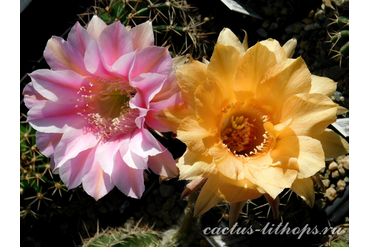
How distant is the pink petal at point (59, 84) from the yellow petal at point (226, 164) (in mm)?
387

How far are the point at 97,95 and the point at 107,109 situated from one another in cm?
6

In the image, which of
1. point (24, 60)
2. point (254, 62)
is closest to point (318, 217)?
point (254, 62)

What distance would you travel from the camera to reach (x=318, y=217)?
137 centimetres

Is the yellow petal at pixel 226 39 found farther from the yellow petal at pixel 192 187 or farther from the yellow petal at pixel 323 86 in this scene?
the yellow petal at pixel 192 187

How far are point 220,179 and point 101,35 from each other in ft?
1.40

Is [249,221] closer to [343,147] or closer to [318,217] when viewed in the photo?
[318,217]

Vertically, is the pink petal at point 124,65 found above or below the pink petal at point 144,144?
above

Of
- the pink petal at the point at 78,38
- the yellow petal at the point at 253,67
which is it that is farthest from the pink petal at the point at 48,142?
the yellow petal at the point at 253,67

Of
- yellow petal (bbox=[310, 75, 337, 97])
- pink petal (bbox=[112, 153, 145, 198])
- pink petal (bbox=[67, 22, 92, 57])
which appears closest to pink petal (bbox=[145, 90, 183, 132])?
pink petal (bbox=[112, 153, 145, 198])

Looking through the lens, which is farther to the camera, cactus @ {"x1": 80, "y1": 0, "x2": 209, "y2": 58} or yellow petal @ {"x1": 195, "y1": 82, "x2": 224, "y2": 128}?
cactus @ {"x1": 80, "y1": 0, "x2": 209, "y2": 58}

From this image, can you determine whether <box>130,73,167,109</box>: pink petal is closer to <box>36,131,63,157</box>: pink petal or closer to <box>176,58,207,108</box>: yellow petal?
<box>176,58,207,108</box>: yellow petal

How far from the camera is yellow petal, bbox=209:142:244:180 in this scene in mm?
699

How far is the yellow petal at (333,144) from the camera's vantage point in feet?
2.52

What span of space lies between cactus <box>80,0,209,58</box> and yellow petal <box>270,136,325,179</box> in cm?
47
